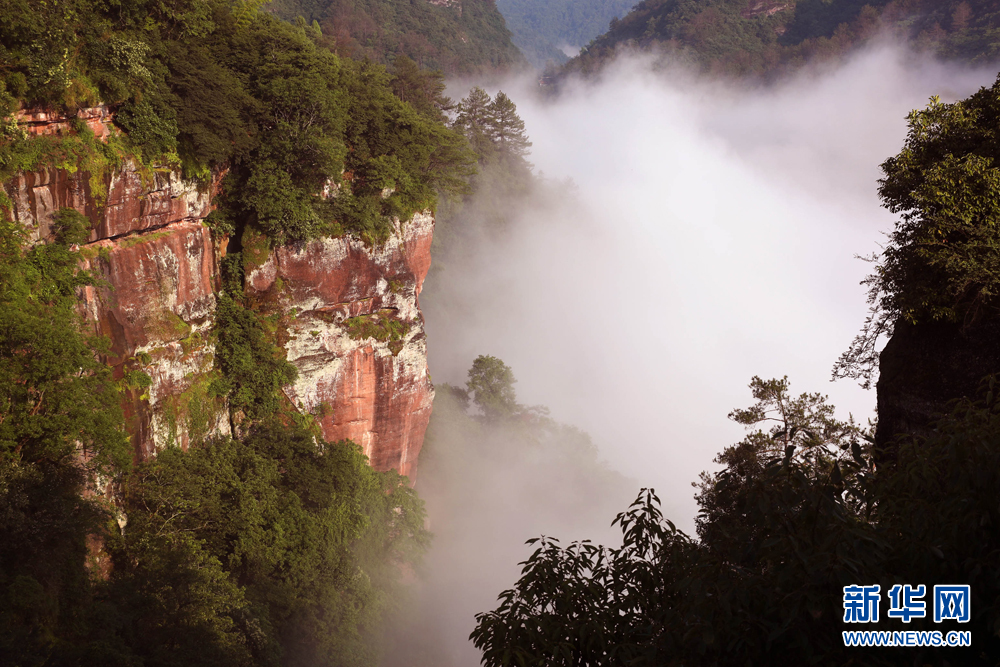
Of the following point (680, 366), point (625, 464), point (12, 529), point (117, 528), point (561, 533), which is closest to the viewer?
point (12, 529)

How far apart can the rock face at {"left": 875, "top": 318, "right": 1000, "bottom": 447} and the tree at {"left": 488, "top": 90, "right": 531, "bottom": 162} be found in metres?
60.0

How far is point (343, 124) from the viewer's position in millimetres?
25453

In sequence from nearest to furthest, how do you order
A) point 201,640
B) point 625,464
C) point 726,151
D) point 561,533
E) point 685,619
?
point 685,619
point 201,640
point 561,533
point 625,464
point 726,151

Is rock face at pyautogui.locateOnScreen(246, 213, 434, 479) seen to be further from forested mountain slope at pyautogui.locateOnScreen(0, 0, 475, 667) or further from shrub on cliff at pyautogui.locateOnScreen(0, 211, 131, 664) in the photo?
shrub on cliff at pyautogui.locateOnScreen(0, 211, 131, 664)

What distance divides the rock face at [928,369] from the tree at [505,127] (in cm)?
5996

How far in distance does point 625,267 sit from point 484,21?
193 ft

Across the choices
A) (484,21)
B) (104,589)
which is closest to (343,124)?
(104,589)

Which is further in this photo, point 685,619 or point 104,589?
point 104,589

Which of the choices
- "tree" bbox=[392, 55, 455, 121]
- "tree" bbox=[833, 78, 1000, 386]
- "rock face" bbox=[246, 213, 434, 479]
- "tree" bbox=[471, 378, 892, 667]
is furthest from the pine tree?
"tree" bbox=[471, 378, 892, 667]

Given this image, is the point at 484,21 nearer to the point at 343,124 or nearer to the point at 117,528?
the point at 343,124

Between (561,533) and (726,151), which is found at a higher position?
(726,151)

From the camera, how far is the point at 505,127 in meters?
69.6

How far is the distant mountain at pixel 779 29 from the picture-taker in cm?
10075

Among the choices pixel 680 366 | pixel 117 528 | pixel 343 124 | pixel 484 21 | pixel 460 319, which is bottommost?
pixel 117 528
